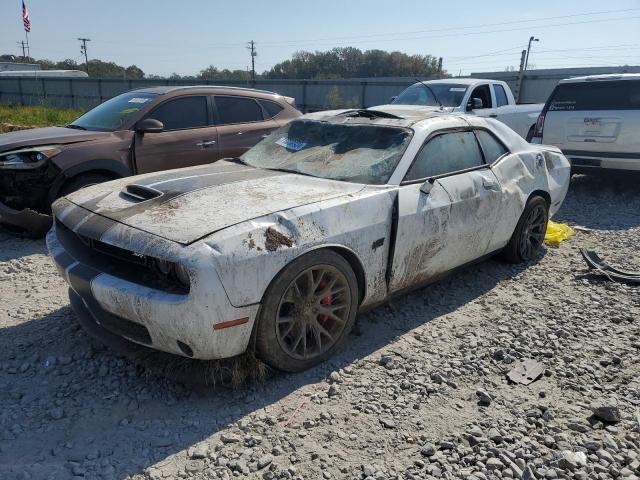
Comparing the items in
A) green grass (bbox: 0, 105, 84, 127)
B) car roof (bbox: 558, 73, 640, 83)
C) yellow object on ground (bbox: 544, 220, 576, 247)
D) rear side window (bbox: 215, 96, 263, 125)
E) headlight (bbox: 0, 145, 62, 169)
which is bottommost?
yellow object on ground (bbox: 544, 220, 576, 247)

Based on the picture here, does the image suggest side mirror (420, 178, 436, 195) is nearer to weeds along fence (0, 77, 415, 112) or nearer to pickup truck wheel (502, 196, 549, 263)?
pickup truck wheel (502, 196, 549, 263)

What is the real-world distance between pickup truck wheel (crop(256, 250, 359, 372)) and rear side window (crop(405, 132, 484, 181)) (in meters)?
1.01

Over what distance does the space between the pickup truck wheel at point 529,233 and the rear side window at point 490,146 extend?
0.65 m

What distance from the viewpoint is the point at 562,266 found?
525 cm

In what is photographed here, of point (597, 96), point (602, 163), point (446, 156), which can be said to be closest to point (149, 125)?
point (446, 156)

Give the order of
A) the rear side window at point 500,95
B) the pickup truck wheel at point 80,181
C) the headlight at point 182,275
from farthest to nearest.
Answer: the rear side window at point 500,95 < the pickup truck wheel at point 80,181 < the headlight at point 182,275

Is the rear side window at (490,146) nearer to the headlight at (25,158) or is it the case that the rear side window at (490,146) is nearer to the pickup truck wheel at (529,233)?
the pickup truck wheel at (529,233)

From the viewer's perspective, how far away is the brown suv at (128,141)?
5.40 m

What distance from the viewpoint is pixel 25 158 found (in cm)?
542

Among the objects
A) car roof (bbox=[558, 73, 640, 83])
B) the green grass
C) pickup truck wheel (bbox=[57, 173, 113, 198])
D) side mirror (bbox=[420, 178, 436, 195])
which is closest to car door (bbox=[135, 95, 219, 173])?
pickup truck wheel (bbox=[57, 173, 113, 198])

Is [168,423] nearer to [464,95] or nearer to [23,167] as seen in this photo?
[23,167]

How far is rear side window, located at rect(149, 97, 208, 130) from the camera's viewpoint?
6.32m

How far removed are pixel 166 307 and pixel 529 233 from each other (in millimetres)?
3882

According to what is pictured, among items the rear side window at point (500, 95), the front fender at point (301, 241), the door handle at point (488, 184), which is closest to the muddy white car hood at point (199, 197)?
the front fender at point (301, 241)
